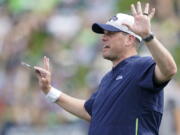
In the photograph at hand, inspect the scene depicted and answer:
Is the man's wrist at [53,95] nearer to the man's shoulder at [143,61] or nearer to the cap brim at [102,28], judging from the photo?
the cap brim at [102,28]

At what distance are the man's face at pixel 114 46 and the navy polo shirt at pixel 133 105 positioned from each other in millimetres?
229

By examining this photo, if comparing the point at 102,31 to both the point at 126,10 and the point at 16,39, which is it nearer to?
the point at 126,10

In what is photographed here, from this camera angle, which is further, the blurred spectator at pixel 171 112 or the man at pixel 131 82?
the blurred spectator at pixel 171 112


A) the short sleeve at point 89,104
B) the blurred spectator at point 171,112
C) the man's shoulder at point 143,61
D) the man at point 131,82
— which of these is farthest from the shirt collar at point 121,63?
the blurred spectator at point 171,112

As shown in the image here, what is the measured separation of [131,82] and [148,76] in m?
0.21

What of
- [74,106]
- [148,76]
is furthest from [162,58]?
[74,106]

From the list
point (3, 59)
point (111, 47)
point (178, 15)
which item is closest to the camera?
point (111, 47)

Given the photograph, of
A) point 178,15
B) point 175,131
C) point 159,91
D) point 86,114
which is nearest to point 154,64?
point 159,91

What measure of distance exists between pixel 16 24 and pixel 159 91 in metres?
7.53

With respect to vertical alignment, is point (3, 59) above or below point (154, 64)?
below

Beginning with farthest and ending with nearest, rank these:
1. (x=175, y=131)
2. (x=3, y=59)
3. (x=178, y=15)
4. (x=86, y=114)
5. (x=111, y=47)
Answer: (x=3, y=59)
(x=178, y=15)
(x=175, y=131)
(x=86, y=114)
(x=111, y=47)

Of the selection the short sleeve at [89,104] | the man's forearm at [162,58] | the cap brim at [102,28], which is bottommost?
the short sleeve at [89,104]

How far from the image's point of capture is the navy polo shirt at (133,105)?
5.64m

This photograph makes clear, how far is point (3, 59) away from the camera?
12.7 meters
